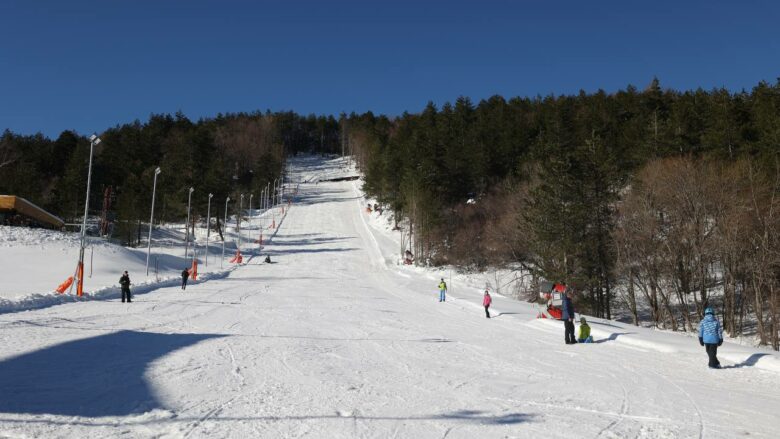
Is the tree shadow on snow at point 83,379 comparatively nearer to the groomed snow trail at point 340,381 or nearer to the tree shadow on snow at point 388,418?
the groomed snow trail at point 340,381

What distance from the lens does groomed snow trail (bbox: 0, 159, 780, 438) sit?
21.9 feet

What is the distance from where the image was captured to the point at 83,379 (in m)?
8.27

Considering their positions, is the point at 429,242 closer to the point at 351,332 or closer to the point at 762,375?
the point at 351,332

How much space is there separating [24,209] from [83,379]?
53.0 metres

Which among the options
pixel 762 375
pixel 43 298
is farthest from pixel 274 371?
pixel 43 298

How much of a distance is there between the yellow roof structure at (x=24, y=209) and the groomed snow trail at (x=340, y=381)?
1521 inches

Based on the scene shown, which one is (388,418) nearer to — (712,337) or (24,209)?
(712,337)

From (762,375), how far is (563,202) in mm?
23399

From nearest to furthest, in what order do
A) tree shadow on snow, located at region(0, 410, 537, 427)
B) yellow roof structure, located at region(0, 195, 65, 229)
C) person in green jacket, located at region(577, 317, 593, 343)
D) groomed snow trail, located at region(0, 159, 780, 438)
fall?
tree shadow on snow, located at region(0, 410, 537, 427), groomed snow trail, located at region(0, 159, 780, 438), person in green jacket, located at region(577, 317, 593, 343), yellow roof structure, located at region(0, 195, 65, 229)

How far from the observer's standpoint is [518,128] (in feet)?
219

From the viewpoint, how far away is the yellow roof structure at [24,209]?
49219 millimetres

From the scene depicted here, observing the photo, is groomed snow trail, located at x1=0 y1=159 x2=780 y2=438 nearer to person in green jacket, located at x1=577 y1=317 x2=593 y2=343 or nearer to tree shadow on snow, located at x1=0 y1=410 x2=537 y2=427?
tree shadow on snow, located at x1=0 y1=410 x2=537 y2=427

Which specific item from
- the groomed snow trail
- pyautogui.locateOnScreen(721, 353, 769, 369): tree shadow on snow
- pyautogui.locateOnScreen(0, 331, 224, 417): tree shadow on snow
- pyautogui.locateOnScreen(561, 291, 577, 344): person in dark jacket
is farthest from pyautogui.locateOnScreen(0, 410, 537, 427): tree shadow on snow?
pyautogui.locateOnScreen(561, 291, 577, 344): person in dark jacket

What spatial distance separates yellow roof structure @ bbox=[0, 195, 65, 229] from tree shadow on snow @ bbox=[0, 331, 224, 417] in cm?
4767
